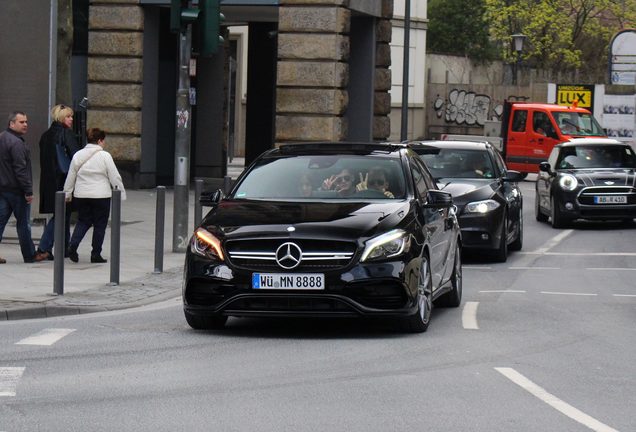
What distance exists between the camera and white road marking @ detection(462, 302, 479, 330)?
12.3 meters

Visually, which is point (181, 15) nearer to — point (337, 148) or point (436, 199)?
point (337, 148)

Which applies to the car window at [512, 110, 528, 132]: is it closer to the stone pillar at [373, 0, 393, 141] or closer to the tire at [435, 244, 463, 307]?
the stone pillar at [373, 0, 393, 141]

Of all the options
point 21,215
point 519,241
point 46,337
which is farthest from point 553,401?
point 519,241

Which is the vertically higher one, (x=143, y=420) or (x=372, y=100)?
(x=372, y=100)

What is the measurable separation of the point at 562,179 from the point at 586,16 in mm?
44783

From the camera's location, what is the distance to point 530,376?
958 centimetres

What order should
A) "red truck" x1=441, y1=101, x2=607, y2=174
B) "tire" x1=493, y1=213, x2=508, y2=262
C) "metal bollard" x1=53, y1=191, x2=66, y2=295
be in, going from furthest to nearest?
"red truck" x1=441, y1=101, x2=607, y2=174 → "tire" x1=493, y1=213, x2=508, y2=262 → "metal bollard" x1=53, y1=191, x2=66, y2=295

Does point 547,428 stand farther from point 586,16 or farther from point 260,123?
point 586,16

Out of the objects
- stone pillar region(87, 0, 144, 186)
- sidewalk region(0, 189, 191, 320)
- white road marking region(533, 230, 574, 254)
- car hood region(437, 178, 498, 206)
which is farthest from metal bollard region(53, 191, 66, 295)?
stone pillar region(87, 0, 144, 186)

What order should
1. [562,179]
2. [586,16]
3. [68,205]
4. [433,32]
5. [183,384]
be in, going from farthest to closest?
[433,32], [586,16], [562,179], [68,205], [183,384]

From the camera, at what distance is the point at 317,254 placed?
1091cm

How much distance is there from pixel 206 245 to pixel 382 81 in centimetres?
2265

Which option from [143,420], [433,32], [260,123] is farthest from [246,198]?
[433,32]

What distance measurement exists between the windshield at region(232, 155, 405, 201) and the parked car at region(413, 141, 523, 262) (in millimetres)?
6425
